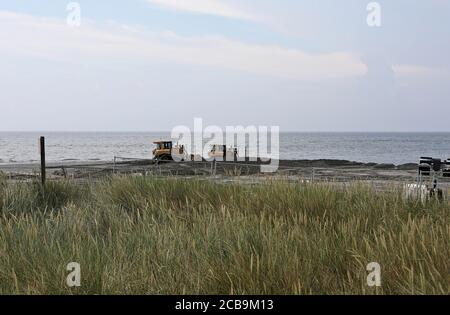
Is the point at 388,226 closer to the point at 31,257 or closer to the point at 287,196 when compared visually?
the point at 287,196

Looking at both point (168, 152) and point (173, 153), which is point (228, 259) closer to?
point (168, 152)

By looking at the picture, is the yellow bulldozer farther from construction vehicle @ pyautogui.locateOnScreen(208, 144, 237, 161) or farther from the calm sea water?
the calm sea water

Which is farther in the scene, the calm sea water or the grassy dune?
the calm sea water

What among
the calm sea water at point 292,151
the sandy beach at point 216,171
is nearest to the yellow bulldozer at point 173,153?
the sandy beach at point 216,171

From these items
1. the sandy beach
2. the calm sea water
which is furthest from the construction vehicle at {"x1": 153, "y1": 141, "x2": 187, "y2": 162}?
the calm sea water

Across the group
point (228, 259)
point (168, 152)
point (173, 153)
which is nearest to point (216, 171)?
point (168, 152)

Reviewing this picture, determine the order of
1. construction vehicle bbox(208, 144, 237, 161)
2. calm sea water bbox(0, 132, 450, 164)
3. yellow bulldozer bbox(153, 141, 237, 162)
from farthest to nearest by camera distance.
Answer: calm sea water bbox(0, 132, 450, 164) → construction vehicle bbox(208, 144, 237, 161) → yellow bulldozer bbox(153, 141, 237, 162)

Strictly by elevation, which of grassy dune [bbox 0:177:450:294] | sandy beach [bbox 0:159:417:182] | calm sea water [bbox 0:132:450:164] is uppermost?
grassy dune [bbox 0:177:450:294]

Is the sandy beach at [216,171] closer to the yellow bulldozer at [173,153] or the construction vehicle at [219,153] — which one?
the yellow bulldozer at [173,153]

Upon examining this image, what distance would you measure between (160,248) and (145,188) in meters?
4.33
